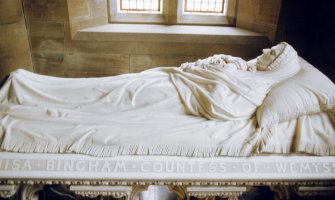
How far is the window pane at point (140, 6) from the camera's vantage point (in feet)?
15.9

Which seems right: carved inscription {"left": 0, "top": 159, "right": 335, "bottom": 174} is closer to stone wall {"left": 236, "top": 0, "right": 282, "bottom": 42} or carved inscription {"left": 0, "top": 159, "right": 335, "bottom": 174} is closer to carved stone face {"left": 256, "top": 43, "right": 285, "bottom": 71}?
carved stone face {"left": 256, "top": 43, "right": 285, "bottom": 71}

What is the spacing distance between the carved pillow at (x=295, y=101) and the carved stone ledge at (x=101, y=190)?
104cm

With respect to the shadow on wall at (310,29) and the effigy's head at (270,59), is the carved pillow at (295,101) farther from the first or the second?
the shadow on wall at (310,29)

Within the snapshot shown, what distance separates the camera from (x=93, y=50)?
174 inches

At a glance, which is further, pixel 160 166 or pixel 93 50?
pixel 93 50

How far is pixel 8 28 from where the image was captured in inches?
155

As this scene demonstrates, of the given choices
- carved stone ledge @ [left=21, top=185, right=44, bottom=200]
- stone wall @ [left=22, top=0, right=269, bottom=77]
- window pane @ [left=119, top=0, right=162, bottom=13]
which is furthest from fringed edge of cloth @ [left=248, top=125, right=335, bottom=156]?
window pane @ [left=119, top=0, right=162, bottom=13]

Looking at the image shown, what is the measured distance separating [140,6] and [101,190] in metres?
3.27

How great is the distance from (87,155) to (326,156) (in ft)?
5.30

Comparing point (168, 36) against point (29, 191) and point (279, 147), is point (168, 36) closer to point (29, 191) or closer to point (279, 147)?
point (279, 147)

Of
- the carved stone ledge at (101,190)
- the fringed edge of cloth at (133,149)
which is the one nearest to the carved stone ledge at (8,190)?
the fringed edge of cloth at (133,149)

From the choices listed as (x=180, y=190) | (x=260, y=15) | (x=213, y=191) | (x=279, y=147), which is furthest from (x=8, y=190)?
(x=260, y=15)

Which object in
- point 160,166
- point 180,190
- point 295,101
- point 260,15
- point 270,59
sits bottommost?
point 180,190

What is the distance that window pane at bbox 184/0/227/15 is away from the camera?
15.9 ft
